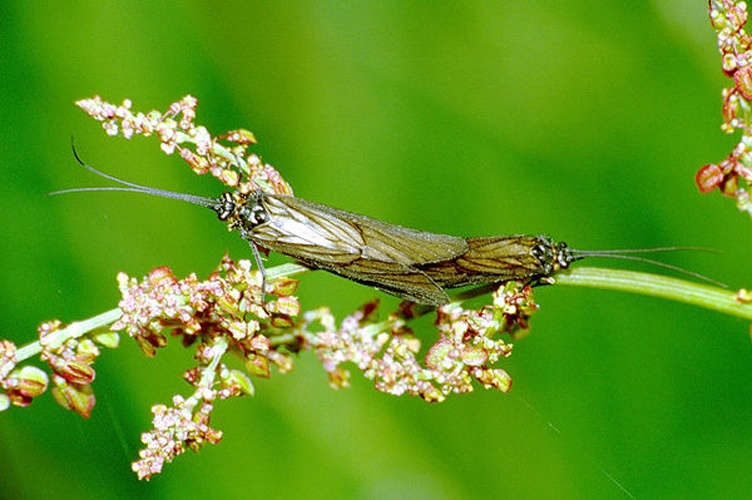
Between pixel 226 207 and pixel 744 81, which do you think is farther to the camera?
pixel 226 207

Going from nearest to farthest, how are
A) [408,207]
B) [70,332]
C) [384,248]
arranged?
[70,332] → [384,248] → [408,207]

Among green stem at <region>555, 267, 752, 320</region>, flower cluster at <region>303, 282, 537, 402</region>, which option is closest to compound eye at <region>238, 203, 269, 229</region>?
flower cluster at <region>303, 282, 537, 402</region>

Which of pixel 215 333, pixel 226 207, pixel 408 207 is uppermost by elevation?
pixel 408 207

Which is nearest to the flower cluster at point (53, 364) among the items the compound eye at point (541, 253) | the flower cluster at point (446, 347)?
the flower cluster at point (446, 347)

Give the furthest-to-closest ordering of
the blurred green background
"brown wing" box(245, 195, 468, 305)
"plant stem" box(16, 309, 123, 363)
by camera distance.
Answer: the blurred green background < "brown wing" box(245, 195, 468, 305) < "plant stem" box(16, 309, 123, 363)

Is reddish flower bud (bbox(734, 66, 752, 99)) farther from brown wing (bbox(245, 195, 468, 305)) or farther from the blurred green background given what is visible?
the blurred green background

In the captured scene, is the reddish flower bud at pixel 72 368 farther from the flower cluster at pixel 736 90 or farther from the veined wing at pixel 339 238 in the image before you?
the flower cluster at pixel 736 90

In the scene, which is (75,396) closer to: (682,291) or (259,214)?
(259,214)

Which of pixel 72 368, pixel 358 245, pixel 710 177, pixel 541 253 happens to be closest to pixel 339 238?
pixel 358 245
